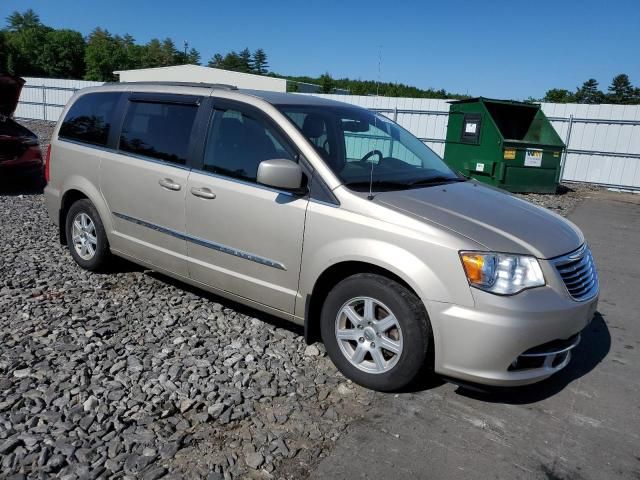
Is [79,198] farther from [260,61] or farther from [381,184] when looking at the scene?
[260,61]

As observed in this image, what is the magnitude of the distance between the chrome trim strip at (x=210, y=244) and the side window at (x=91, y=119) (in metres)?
0.89

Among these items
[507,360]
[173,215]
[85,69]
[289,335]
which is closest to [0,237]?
[173,215]

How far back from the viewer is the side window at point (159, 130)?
4188mm

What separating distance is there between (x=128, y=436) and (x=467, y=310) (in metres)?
1.91

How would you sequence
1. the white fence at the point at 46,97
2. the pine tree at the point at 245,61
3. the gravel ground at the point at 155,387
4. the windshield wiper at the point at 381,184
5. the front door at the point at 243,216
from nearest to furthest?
1. the gravel ground at the point at 155,387
2. the windshield wiper at the point at 381,184
3. the front door at the point at 243,216
4. the white fence at the point at 46,97
5. the pine tree at the point at 245,61

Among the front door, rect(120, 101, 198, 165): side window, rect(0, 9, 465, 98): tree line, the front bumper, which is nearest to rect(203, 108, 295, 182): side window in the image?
the front door

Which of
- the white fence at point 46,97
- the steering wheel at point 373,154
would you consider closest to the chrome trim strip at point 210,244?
the steering wheel at point 373,154

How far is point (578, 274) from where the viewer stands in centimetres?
327

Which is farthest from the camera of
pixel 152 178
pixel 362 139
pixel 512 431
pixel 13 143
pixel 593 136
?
pixel 593 136

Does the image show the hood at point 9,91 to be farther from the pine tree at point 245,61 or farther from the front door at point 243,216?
the pine tree at point 245,61

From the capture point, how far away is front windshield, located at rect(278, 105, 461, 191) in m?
3.59

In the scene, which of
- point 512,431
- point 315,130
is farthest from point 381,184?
point 512,431

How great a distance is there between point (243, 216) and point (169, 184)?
827 millimetres

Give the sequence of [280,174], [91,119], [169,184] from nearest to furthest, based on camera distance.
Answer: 1. [280,174]
2. [169,184]
3. [91,119]
